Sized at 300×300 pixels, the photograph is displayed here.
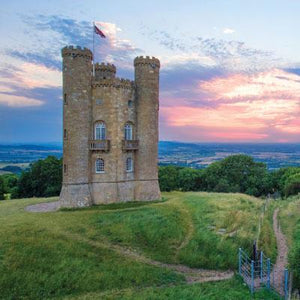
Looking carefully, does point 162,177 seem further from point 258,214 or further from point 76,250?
point 76,250

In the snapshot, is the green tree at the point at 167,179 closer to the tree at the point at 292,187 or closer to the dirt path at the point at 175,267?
the tree at the point at 292,187

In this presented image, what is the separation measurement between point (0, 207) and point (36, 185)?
2102 cm

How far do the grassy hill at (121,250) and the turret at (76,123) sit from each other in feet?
8.83

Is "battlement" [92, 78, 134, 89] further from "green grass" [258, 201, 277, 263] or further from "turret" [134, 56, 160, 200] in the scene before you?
"green grass" [258, 201, 277, 263]

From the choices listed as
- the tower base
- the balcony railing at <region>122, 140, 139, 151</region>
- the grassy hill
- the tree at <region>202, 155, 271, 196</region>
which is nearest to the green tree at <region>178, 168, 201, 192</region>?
the tree at <region>202, 155, 271, 196</region>

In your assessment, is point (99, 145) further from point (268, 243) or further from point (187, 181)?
point (187, 181)

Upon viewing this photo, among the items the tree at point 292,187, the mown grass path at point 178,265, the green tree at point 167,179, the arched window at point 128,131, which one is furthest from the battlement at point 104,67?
the tree at point 292,187

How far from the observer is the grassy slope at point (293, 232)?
1681 cm

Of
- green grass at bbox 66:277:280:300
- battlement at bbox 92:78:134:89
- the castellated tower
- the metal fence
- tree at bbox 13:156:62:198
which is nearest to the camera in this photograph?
green grass at bbox 66:277:280:300

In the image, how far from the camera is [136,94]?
34531mm

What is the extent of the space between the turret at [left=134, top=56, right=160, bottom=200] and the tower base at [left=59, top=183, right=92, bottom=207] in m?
6.13

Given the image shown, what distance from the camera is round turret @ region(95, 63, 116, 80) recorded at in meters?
34.7

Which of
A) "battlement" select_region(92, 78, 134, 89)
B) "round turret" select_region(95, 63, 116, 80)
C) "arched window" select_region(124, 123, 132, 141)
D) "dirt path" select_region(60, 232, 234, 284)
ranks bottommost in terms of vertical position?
"dirt path" select_region(60, 232, 234, 284)

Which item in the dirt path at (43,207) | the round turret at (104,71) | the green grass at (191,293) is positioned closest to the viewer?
the green grass at (191,293)
